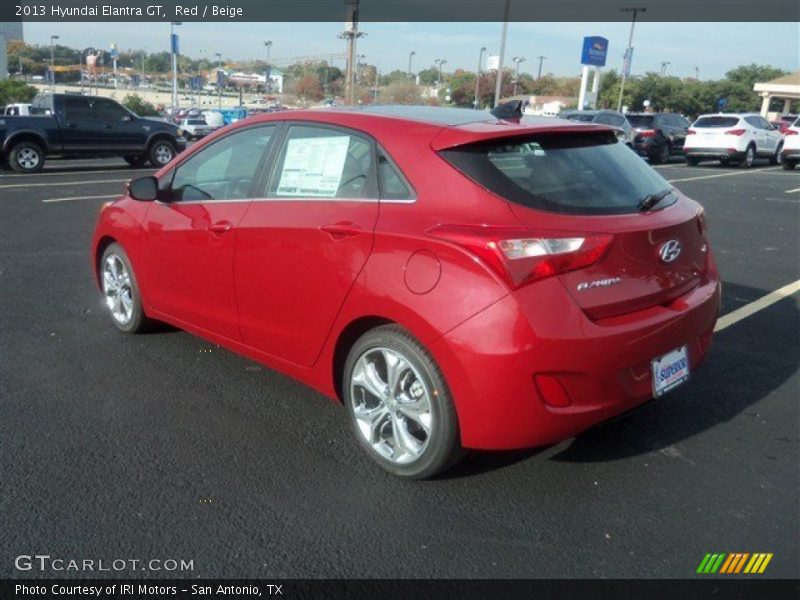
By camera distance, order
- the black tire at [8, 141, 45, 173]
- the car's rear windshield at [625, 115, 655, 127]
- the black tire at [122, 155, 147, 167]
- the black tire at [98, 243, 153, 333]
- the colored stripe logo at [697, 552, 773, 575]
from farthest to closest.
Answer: the car's rear windshield at [625, 115, 655, 127] < the black tire at [122, 155, 147, 167] < the black tire at [8, 141, 45, 173] < the black tire at [98, 243, 153, 333] < the colored stripe logo at [697, 552, 773, 575]

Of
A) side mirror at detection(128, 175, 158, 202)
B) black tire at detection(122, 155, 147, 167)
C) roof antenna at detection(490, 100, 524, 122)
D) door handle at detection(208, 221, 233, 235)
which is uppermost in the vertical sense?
roof antenna at detection(490, 100, 524, 122)

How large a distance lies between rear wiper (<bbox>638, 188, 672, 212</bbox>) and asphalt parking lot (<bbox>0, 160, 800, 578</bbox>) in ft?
3.56

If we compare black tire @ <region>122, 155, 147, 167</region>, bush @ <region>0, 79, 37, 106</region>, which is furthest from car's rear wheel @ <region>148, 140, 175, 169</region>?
bush @ <region>0, 79, 37, 106</region>

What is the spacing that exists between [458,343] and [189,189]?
7.61ft

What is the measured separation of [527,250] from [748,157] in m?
22.6

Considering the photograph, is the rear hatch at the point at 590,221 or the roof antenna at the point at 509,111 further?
the roof antenna at the point at 509,111

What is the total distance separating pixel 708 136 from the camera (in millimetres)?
21672

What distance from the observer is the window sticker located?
355cm

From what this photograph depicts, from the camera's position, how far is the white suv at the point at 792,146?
2162 cm

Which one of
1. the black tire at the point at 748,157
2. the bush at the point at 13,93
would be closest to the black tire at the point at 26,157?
the black tire at the point at 748,157

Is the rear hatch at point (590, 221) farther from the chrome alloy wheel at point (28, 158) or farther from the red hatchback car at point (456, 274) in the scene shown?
the chrome alloy wheel at point (28, 158)

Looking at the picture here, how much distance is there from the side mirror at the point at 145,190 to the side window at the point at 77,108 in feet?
44.8

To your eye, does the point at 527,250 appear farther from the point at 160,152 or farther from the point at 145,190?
the point at 160,152

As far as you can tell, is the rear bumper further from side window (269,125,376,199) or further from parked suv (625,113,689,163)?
parked suv (625,113,689,163)
